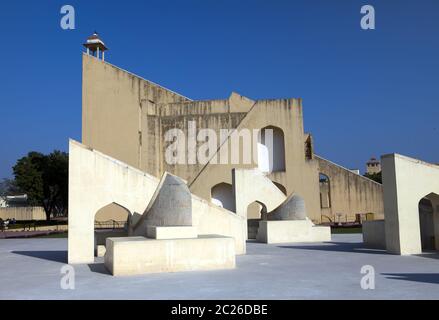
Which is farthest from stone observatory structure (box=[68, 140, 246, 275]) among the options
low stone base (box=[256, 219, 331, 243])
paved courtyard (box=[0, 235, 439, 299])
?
low stone base (box=[256, 219, 331, 243])

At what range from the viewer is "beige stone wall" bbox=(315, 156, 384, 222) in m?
26.9

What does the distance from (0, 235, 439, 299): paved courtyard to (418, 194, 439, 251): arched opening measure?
1.40 metres

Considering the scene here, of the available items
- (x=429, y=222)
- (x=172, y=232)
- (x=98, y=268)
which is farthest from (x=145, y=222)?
(x=429, y=222)

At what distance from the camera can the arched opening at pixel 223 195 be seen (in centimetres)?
2622

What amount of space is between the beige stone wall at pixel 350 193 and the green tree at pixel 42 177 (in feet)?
70.8

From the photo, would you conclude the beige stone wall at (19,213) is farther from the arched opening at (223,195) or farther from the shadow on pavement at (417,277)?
the shadow on pavement at (417,277)

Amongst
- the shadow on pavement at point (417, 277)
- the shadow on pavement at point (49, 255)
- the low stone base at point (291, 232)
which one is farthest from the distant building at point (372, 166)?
the shadow on pavement at point (417, 277)

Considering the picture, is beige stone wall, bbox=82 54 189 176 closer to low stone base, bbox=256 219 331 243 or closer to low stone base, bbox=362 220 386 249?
low stone base, bbox=256 219 331 243

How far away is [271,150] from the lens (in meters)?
27.2

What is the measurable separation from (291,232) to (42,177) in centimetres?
2609

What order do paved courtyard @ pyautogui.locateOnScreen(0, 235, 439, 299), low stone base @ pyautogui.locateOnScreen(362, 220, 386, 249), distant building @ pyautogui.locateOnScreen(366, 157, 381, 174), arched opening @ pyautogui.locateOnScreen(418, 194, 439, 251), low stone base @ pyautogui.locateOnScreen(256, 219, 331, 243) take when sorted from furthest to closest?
distant building @ pyautogui.locateOnScreen(366, 157, 381, 174), low stone base @ pyautogui.locateOnScreen(256, 219, 331, 243), low stone base @ pyautogui.locateOnScreen(362, 220, 386, 249), arched opening @ pyautogui.locateOnScreen(418, 194, 439, 251), paved courtyard @ pyautogui.locateOnScreen(0, 235, 439, 299)

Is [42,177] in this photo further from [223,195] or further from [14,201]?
[14,201]
